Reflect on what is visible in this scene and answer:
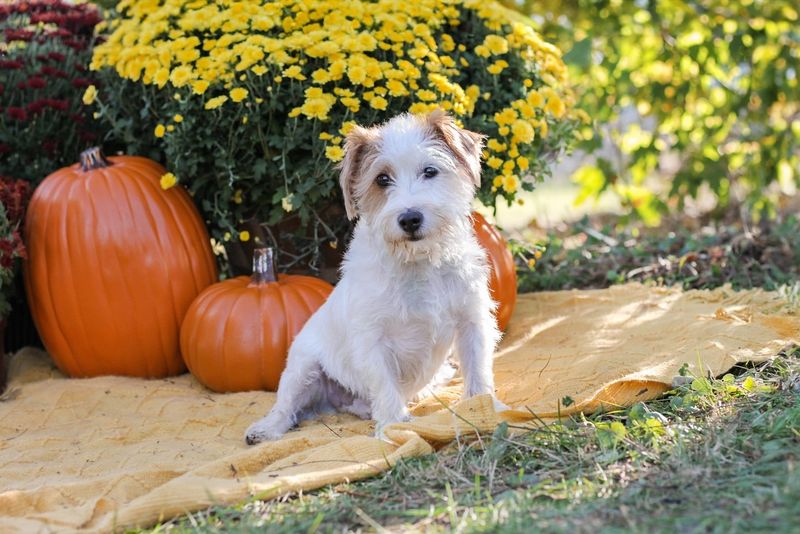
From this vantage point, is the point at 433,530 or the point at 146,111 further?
the point at 146,111

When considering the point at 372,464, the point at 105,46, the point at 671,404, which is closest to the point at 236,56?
the point at 105,46

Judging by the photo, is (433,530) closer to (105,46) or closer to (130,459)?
(130,459)

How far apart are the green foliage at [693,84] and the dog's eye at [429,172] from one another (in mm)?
3233

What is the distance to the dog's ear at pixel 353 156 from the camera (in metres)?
3.67

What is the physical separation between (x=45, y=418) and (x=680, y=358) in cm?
283

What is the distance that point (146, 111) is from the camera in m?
4.75

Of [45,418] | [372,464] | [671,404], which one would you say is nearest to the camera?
[372,464]

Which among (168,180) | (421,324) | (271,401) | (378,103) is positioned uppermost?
(378,103)

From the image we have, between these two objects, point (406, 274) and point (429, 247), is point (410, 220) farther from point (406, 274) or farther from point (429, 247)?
point (406, 274)

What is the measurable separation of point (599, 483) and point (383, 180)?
4.65ft

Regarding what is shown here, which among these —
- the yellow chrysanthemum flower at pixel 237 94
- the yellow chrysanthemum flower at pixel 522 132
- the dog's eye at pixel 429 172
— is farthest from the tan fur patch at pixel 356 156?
the yellow chrysanthemum flower at pixel 522 132

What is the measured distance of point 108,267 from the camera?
4633 millimetres

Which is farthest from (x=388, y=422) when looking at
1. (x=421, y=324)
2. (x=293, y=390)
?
(x=293, y=390)

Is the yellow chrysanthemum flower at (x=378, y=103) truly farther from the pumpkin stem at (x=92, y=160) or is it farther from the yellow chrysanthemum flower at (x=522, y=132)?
the pumpkin stem at (x=92, y=160)
